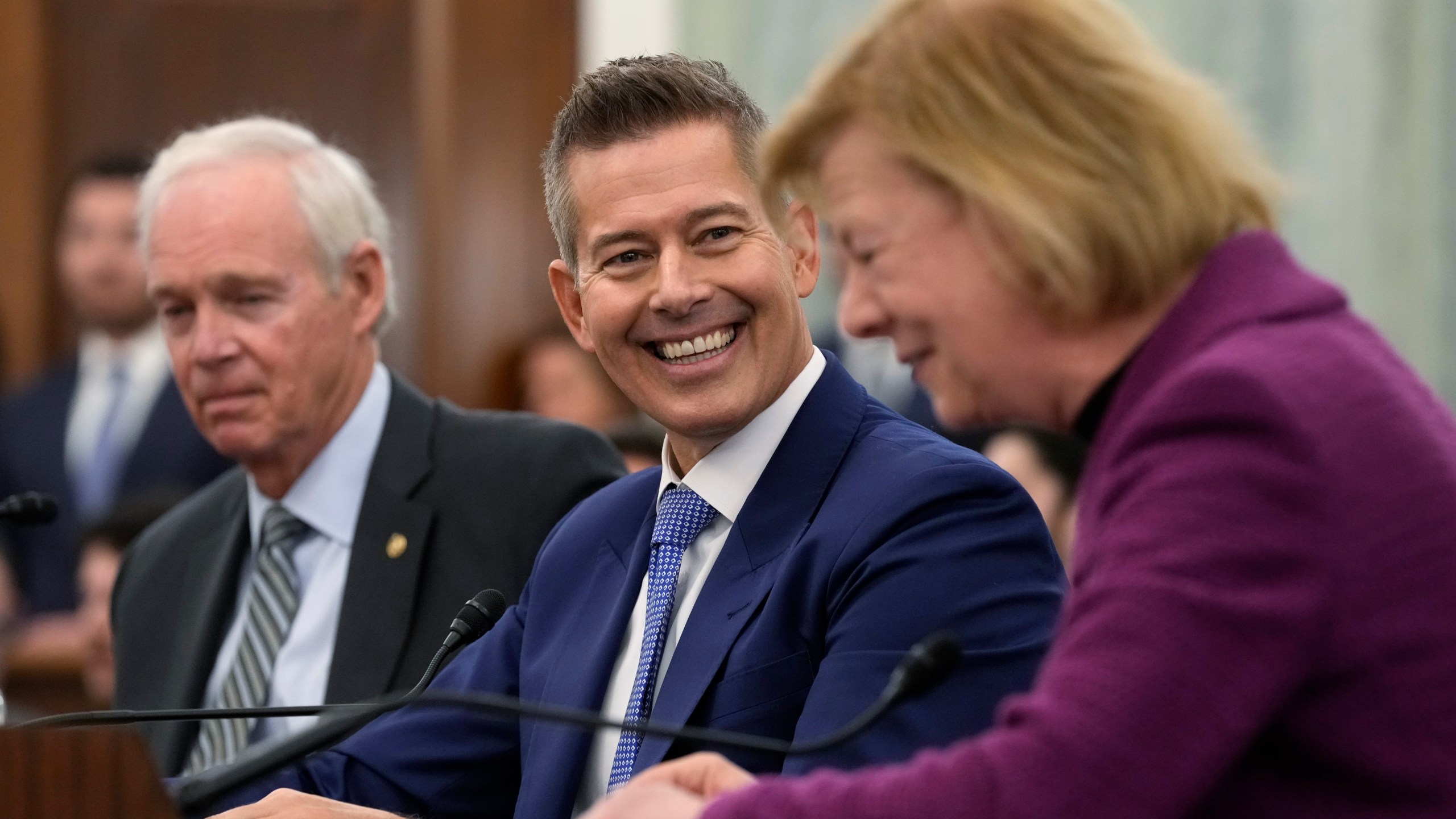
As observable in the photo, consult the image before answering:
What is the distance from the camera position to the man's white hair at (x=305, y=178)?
107 inches

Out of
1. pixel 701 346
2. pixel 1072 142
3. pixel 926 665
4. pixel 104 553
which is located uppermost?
pixel 1072 142

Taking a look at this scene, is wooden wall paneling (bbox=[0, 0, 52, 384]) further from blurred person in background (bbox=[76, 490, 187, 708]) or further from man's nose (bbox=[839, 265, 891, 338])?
man's nose (bbox=[839, 265, 891, 338])

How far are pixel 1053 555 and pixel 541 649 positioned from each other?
62cm

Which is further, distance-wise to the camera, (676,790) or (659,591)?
(659,591)

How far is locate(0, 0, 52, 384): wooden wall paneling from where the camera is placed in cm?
543

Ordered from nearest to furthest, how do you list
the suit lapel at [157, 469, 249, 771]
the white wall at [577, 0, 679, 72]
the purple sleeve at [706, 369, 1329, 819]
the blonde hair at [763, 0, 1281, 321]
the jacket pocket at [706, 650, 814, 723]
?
the purple sleeve at [706, 369, 1329, 819], the blonde hair at [763, 0, 1281, 321], the jacket pocket at [706, 650, 814, 723], the suit lapel at [157, 469, 249, 771], the white wall at [577, 0, 679, 72]

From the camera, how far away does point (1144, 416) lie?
1.10m

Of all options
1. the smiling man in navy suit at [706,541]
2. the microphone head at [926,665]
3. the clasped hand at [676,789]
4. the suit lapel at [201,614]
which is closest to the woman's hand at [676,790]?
the clasped hand at [676,789]

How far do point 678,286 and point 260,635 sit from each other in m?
0.96

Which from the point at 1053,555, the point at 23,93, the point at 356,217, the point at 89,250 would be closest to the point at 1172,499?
the point at 1053,555

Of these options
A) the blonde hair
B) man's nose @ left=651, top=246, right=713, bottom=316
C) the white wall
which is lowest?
man's nose @ left=651, top=246, right=713, bottom=316

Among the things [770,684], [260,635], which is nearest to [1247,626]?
[770,684]

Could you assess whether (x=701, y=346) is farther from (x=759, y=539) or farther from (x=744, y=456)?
(x=759, y=539)

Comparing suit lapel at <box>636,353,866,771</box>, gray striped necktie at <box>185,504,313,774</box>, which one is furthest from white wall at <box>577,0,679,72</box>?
suit lapel at <box>636,353,866,771</box>
